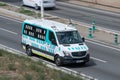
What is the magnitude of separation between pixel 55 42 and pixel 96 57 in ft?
9.91

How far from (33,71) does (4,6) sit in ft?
80.8

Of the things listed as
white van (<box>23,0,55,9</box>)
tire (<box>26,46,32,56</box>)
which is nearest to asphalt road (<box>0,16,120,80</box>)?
tire (<box>26,46,32,56</box>)

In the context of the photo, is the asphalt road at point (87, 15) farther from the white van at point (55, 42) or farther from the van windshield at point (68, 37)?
the van windshield at point (68, 37)

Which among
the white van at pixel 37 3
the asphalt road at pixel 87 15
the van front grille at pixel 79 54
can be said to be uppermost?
the van front grille at pixel 79 54

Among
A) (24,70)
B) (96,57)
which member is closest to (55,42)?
(96,57)

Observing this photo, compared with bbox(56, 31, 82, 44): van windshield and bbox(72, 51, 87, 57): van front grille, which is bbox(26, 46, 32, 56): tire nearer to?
bbox(56, 31, 82, 44): van windshield

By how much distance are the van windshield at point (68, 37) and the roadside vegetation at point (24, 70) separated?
6.61 feet

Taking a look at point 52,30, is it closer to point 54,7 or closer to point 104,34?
point 104,34

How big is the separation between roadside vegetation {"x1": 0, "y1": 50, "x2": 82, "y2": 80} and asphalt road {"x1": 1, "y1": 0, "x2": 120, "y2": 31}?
48.1 ft

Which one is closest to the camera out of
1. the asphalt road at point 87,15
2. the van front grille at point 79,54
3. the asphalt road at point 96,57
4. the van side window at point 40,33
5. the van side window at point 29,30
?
the asphalt road at point 96,57

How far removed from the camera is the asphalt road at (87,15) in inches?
1565

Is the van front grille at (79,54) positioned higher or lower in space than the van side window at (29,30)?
lower

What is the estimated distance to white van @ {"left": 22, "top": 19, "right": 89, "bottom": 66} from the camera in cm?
2420

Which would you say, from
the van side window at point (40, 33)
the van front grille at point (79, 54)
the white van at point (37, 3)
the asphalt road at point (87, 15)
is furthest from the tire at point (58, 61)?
the white van at point (37, 3)
